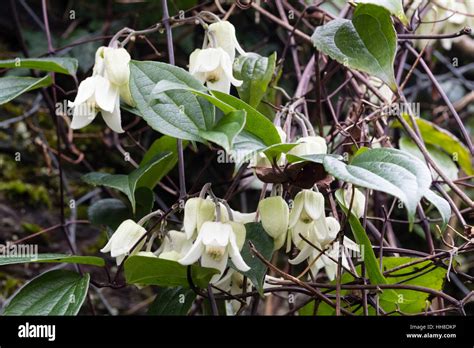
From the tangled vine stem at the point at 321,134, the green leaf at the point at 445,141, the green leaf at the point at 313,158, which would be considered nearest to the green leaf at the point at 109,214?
the tangled vine stem at the point at 321,134

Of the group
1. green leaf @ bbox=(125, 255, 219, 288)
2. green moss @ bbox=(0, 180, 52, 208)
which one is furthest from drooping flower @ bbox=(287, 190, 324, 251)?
green moss @ bbox=(0, 180, 52, 208)

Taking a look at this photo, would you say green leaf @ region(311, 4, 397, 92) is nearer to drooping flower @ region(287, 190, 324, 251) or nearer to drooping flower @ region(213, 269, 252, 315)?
drooping flower @ region(287, 190, 324, 251)

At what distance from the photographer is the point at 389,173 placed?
0.57 m

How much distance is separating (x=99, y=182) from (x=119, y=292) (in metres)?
0.50

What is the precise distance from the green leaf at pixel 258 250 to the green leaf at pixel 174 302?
0.11m

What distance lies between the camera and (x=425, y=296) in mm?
820

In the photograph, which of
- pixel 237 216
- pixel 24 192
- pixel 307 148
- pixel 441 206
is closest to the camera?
pixel 441 206

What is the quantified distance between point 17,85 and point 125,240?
0.27m

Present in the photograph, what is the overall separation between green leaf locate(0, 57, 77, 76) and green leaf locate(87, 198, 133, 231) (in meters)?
0.20

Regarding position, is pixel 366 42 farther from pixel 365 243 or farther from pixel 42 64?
pixel 42 64

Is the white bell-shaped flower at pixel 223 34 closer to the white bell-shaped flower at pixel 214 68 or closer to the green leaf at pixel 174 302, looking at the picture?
the white bell-shaped flower at pixel 214 68

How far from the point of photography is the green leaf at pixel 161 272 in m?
0.67

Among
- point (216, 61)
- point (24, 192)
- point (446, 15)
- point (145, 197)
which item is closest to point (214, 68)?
point (216, 61)

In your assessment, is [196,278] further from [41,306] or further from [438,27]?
[438,27]
